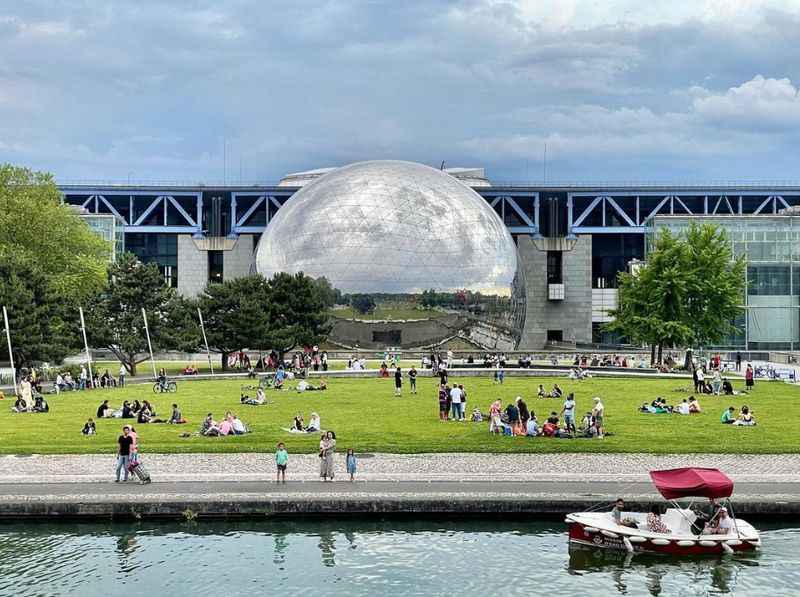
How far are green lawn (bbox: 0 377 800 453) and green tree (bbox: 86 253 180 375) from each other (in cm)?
775

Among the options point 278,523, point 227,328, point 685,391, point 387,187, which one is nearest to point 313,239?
point 387,187

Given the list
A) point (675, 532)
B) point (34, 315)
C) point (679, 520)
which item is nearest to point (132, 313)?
point (34, 315)

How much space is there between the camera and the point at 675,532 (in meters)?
20.1

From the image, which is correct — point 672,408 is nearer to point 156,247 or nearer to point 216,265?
point 216,265

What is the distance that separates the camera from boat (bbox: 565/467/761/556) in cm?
1966

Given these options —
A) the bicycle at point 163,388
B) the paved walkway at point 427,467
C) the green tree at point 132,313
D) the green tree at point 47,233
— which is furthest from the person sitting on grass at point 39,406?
the green tree at point 47,233

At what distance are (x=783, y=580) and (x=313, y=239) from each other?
62824mm

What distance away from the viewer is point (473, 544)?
65.9ft

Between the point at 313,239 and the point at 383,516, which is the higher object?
the point at 313,239

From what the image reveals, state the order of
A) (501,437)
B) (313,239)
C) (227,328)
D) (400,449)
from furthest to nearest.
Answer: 1. (313,239)
2. (227,328)
3. (501,437)
4. (400,449)

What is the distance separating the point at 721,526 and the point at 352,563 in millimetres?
7461

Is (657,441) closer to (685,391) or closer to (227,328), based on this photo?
(685,391)

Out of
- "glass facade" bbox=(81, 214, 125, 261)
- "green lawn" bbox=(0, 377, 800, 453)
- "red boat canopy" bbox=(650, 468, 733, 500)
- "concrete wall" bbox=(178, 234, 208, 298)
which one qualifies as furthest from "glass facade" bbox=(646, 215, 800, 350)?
"red boat canopy" bbox=(650, 468, 733, 500)

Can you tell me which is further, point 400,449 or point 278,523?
point 400,449
